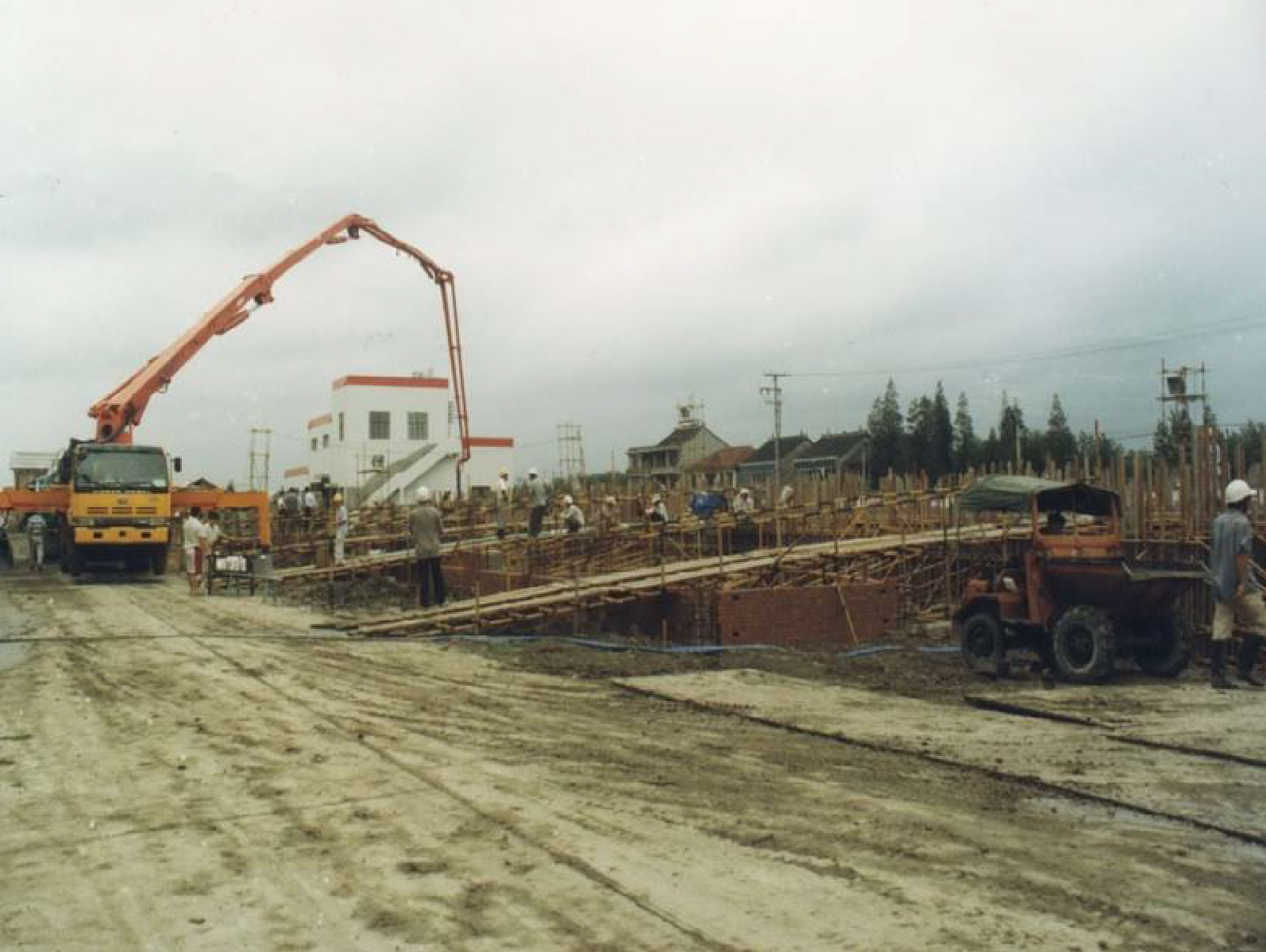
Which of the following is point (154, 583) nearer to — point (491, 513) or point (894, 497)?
point (491, 513)

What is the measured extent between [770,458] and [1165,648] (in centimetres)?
7602

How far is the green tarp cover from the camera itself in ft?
40.6

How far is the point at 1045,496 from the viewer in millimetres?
12422

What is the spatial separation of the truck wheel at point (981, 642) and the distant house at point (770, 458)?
2541 inches

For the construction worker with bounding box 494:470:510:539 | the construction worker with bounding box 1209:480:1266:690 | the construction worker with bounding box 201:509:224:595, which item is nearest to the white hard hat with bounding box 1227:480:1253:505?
the construction worker with bounding box 1209:480:1266:690

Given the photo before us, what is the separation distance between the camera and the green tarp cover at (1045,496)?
12.4 m

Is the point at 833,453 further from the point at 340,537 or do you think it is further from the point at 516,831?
the point at 516,831

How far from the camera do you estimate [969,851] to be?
18.0 ft

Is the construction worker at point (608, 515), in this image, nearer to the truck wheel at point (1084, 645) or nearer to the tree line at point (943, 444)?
the truck wheel at point (1084, 645)

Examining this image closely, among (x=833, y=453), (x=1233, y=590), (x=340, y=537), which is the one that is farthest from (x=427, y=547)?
(x=833, y=453)

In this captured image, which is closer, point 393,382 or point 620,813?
point 620,813

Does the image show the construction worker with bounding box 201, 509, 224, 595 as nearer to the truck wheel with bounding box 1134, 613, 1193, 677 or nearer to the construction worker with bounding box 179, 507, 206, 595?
the construction worker with bounding box 179, 507, 206, 595

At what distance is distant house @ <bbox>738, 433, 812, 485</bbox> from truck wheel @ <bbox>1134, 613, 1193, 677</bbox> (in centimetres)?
6545

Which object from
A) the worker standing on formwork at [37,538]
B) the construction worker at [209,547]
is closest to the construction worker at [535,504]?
the construction worker at [209,547]
